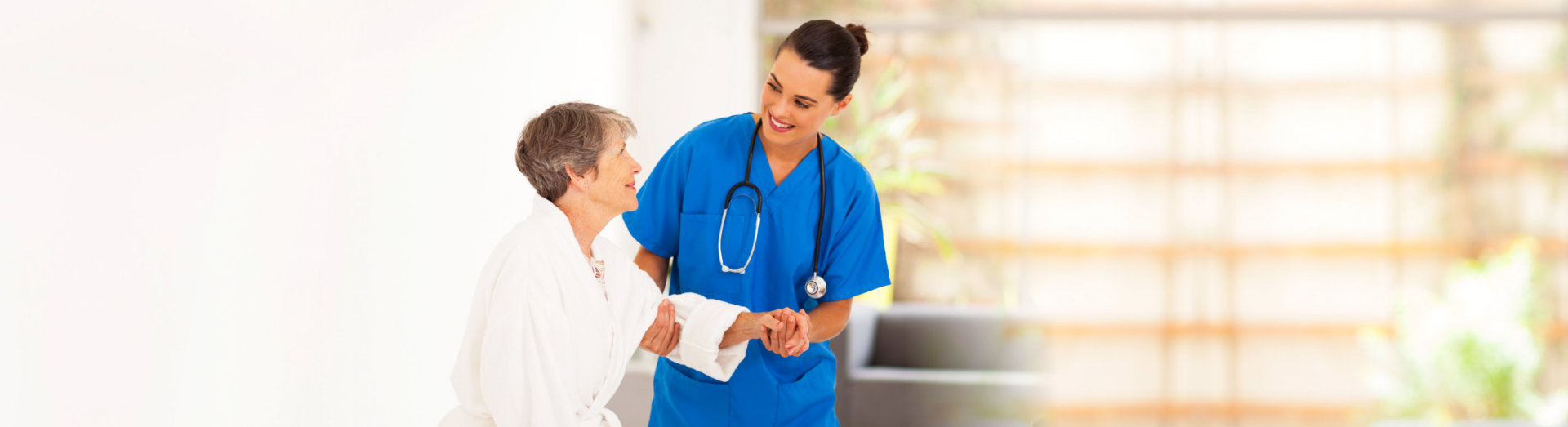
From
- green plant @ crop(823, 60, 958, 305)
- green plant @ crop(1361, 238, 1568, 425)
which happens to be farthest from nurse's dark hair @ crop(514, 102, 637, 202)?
green plant @ crop(823, 60, 958, 305)

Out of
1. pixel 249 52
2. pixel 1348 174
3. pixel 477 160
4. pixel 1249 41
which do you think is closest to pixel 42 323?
pixel 249 52

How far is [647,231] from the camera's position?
151 cm

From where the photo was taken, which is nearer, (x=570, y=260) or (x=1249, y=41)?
(x=570, y=260)

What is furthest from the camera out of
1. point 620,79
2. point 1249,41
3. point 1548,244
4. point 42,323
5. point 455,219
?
point 620,79

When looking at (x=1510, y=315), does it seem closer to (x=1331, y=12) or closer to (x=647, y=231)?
(x=1331, y=12)

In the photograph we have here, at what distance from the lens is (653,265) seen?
60.1 inches

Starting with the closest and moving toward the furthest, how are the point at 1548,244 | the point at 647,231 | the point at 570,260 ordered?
1. the point at 570,260
2. the point at 647,231
3. the point at 1548,244

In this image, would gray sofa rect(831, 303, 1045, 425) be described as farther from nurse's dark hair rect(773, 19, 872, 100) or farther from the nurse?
nurse's dark hair rect(773, 19, 872, 100)

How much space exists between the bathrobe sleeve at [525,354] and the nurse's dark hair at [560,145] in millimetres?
135

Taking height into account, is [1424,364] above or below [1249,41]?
below

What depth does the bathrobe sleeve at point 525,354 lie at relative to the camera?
1004mm

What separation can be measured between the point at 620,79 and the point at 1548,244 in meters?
3.47

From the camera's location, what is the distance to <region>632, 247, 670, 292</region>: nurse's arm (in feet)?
4.98

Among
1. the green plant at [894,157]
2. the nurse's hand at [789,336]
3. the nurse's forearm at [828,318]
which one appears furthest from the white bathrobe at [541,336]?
the green plant at [894,157]
